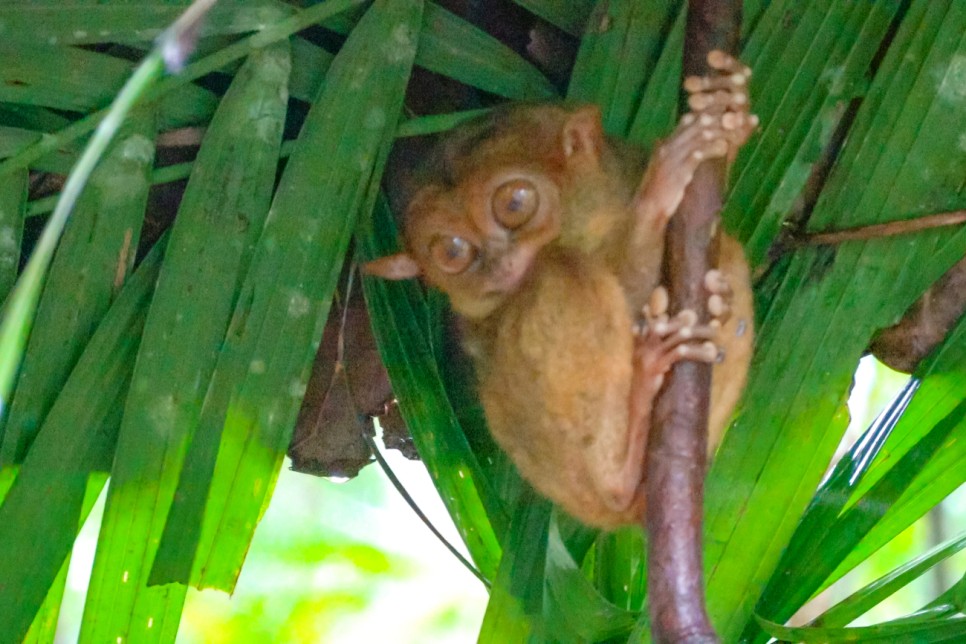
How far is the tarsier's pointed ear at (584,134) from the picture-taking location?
2.28 m

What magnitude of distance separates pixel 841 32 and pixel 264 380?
4.46ft

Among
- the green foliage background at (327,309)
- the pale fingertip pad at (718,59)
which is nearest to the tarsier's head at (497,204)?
the green foliage background at (327,309)

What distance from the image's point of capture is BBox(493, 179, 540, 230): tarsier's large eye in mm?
2332

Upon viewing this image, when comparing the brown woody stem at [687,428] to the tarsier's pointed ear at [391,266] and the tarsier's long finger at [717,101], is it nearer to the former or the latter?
the tarsier's long finger at [717,101]

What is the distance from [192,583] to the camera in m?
2.08

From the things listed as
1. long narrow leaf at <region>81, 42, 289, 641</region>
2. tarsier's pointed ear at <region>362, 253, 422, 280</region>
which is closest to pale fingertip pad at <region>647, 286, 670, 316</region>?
tarsier's pointed ear at <region>362, 253, 422, 280</region>

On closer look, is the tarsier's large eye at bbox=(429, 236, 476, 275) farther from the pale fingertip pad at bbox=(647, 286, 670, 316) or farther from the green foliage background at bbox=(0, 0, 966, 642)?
the pale fingertip pad at bbox=(647, 286, 670, 316)

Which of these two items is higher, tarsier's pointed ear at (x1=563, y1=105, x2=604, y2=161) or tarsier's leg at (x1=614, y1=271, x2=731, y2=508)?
tarsier's pointed ear at (x1=563, y1=105, x2=604, y2=161)

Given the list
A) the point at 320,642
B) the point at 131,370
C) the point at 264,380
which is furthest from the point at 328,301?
the point at 320,642

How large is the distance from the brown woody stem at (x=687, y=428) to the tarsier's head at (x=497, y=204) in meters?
0.44

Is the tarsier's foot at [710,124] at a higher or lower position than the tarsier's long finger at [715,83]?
lower

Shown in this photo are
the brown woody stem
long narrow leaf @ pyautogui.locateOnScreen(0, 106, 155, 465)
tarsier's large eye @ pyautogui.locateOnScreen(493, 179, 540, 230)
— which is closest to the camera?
the brown woody stem

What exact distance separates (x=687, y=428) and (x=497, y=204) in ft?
2.61

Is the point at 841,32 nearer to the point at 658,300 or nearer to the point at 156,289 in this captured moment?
the point at 658,300
